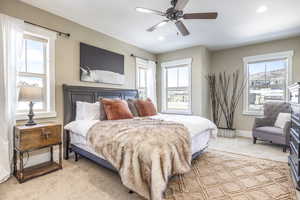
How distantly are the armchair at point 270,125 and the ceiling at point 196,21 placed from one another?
1.79 meters

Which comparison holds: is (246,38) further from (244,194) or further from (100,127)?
(100,127)

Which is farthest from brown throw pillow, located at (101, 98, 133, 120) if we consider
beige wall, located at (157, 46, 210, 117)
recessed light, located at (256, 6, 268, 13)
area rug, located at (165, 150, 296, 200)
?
recessed light, located at (256, 6, 268, 13)

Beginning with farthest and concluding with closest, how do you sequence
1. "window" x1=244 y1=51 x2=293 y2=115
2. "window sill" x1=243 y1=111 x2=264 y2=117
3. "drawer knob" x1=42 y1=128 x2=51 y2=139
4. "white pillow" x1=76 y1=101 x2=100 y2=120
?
"window sill" x1=243 y1=111 x2=264 y2=117 → "window" x1=244 y1=51 x2=293 y2=115 → "white pillow" x1=76 y1=101 x2=100 y2=120 → "drawer knob" x1=42 y1=128 x2=51 y2=139

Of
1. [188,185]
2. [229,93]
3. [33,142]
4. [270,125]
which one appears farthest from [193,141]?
[229,93]

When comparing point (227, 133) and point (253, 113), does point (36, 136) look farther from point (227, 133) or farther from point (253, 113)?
point (253, 113)

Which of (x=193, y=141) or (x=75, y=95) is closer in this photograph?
(x=193, y=141)

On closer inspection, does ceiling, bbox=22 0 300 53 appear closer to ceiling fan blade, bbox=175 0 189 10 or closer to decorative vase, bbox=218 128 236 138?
ceiling fan blade, bbox=175 0 189 10

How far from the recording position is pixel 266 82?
453cm

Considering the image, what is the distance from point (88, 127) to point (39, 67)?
1500 millimetres

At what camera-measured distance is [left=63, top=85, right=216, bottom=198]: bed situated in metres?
2.49

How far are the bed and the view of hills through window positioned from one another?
245 centimetres

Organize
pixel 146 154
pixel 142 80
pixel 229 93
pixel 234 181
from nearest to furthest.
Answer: pixel 146 154 < pixel 234 181 < pixel 229 93 < pixel 142 80

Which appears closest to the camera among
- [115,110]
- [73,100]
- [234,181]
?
[234,181]

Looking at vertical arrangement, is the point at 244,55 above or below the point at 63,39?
above
